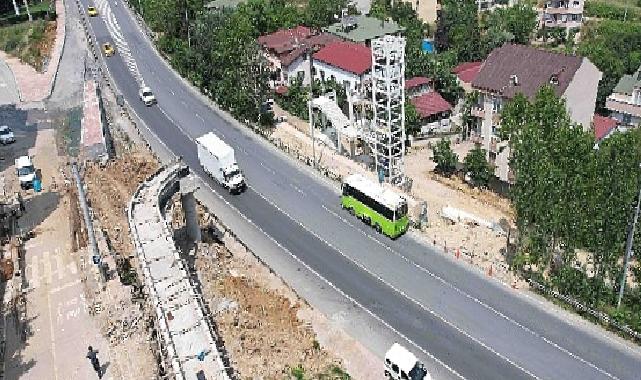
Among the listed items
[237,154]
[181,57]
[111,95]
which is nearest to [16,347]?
[237,154]

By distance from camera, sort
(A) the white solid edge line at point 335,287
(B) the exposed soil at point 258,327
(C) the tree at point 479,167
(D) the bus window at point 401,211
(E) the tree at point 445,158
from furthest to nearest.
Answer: (E) the tree at point 445,158
(C) the tree at point 479,167
(D) the bus window at point 401,211
(A) the white solid edge line at point 335,287
(B) the exposed soil at point 258,327

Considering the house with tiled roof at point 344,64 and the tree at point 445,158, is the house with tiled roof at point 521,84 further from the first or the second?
the house with tiled roof at point 344,64

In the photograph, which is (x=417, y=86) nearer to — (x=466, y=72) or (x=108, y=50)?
(x=466, y=72)

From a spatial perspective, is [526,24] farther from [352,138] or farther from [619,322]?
[619,322]

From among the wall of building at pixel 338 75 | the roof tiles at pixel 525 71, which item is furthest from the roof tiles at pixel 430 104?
the roof tiles at pixel 525 71

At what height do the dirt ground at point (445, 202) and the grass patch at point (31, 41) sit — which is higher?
the grass patch at point (31, 41)

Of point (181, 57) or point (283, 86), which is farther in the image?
point (181, 57)
